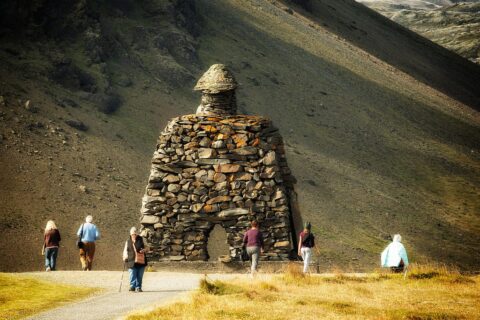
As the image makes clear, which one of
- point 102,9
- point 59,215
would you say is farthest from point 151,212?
point 102,9

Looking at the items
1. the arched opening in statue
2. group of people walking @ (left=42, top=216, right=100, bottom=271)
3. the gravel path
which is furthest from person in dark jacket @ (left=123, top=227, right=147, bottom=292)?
the arched opening in statue

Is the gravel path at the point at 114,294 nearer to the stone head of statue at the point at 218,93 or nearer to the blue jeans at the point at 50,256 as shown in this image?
the blue jeans at the point at 50,256

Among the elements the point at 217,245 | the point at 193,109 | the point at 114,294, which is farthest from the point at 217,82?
the point at 193,109

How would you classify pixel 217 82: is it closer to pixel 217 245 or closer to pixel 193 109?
pixel 217 245

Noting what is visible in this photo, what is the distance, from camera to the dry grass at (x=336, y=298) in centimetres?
1692

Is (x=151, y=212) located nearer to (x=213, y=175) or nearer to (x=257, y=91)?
(x=213, y=175)

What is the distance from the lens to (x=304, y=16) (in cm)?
14300

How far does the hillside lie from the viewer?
196 ft

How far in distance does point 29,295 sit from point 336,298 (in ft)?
23.7

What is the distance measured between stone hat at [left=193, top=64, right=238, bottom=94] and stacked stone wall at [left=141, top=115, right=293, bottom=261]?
221cm

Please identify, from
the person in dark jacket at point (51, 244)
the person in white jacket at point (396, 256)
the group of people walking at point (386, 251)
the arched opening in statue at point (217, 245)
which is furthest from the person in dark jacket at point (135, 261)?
the arched opening in statue at point (217, 245)

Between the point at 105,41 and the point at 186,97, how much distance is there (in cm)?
913

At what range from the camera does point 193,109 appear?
80.8 m

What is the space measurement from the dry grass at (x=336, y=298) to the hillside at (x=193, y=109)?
2934 centimetres
